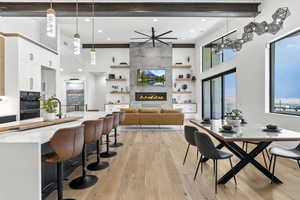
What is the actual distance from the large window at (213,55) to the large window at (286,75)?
1.93 meters

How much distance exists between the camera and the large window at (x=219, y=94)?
598cm

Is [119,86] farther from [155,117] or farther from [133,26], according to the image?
[155,117]

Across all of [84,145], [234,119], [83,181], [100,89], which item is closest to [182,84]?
[100,89]

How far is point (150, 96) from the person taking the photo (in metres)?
9.00

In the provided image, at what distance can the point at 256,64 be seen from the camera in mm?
4469

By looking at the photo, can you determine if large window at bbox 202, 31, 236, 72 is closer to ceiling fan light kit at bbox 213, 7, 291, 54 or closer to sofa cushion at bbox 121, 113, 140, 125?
ceiling fan light kit at bbox 213, 7, 291, 54

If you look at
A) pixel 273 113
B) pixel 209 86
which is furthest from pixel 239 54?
pixel 209 86

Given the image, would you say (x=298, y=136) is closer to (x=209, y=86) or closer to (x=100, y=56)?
(x=209, y=86)

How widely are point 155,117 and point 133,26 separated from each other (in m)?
3.80

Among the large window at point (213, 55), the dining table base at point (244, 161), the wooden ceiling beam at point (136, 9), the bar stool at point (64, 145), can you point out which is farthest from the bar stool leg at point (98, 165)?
the large window at point (213, 55)

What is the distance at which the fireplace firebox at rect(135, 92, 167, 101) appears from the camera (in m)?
8.97

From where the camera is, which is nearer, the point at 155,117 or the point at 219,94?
the point at 155,117

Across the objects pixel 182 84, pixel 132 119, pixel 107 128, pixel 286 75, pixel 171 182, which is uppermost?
pixel 182 84

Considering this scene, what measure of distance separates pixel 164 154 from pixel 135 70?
20.3 feet
